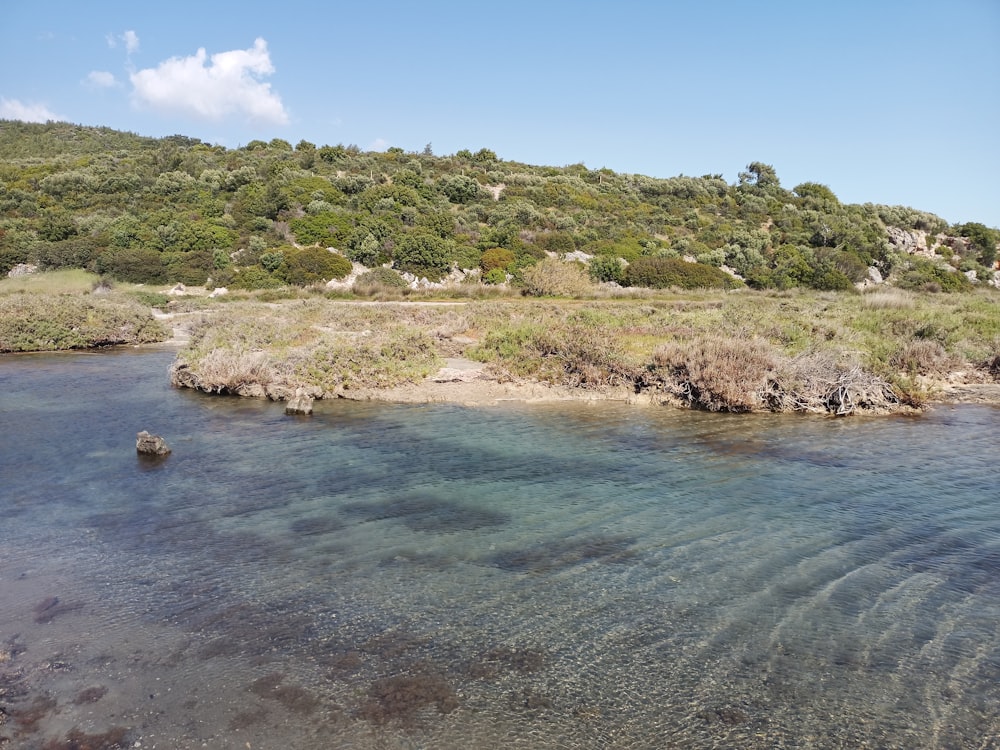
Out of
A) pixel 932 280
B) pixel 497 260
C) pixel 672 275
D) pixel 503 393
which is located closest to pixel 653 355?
pixel 503 393

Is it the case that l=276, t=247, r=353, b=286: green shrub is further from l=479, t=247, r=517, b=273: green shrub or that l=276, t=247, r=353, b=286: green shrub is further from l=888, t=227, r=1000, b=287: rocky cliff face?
l=888, t=227, r=1000, b=287: rocky cliff face

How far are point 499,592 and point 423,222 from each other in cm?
5326

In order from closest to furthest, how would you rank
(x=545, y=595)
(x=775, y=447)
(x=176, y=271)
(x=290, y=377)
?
(x=545, y=595) → (x=775, y=447) → (x=290, y=377) → (x=176, y=271)

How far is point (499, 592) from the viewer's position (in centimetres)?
654

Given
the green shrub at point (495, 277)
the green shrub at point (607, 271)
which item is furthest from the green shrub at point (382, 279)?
the green shrub at point (607, 271)

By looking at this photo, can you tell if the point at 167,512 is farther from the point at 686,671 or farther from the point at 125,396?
the point at 125,396

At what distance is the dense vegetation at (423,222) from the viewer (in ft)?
155

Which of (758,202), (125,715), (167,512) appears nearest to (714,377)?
(167,512)

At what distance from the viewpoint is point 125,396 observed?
15.6 m

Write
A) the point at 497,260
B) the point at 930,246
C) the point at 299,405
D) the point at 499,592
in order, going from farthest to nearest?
the point at 930,246
the point at 497,260
the point at 299,405
the point at 499,592

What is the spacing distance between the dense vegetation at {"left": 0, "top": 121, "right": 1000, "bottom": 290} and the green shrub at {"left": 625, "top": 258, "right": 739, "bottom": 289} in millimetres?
152

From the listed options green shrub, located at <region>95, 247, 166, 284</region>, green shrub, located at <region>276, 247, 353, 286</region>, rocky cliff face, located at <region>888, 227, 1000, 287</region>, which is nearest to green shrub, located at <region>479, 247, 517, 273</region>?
green shrub, located at <region>276, 247, 353, 286</region>

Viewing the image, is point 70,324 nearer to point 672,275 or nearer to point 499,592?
point 499,592

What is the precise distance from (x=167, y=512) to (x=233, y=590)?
8.63 ft
